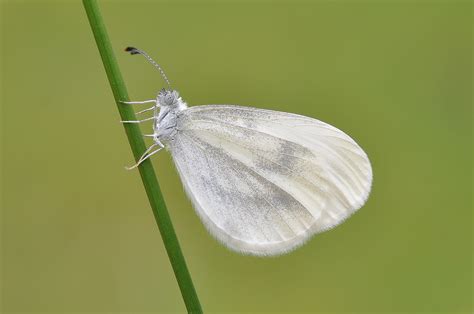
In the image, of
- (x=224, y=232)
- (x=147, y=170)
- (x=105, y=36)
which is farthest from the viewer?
(x=224, y=232)

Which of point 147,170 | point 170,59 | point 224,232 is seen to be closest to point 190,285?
point 147,170

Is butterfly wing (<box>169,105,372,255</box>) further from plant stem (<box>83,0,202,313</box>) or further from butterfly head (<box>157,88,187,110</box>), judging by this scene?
plant stem (<box>83,0,202,313</box>)

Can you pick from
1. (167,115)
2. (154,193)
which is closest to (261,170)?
(167,115)

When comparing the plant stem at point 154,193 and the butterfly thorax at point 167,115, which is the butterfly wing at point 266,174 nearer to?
the butterfly thorax at point 167,115

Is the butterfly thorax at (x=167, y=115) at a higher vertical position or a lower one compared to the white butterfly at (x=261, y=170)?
higher

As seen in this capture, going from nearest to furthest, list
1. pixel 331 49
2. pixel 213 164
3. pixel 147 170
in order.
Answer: pixel 147 170
pixel 213 164
pixel 331 49

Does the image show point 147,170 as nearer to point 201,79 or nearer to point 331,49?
point 201,79

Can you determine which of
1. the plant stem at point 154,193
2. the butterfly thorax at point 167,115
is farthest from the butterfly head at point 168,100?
the plant stem at point 154,193

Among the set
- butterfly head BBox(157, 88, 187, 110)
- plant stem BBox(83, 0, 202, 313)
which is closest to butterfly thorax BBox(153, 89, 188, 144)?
butterfly head BBox(157, 88, 187, 110)
